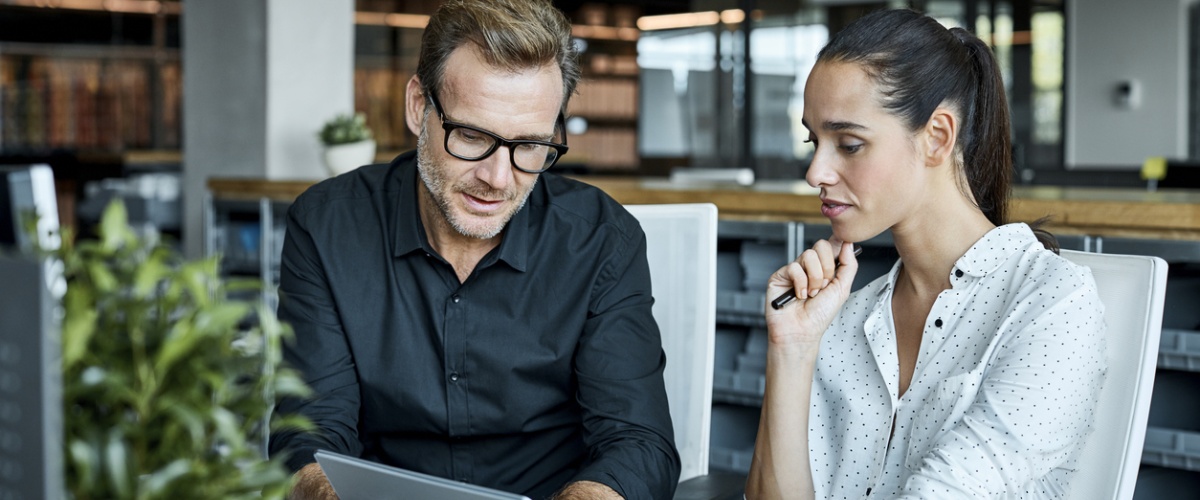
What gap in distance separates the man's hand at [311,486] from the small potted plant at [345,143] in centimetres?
277

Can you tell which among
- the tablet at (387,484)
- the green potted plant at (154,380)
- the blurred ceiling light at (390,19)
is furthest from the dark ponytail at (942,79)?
the blurred ceiling light at (390,19)

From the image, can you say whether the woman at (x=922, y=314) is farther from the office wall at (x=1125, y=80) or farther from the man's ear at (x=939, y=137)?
the office wall at (x=1125, y=80)

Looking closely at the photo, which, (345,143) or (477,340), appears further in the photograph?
(345,143)

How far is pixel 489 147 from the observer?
5.11ft

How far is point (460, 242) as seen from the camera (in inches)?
65.9

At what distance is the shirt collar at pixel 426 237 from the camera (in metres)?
1.64

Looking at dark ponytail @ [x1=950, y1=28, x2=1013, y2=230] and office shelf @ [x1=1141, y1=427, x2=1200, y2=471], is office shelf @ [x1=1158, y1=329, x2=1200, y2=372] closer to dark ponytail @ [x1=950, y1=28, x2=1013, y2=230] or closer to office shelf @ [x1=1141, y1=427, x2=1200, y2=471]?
office shelf @ [x1=1141, y1=427, x2=1200, y2=471]

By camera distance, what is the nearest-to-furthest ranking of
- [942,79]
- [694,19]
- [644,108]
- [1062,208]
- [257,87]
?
[942,79]
[1062,208]
[257,87]
[694,19]
[644,108]

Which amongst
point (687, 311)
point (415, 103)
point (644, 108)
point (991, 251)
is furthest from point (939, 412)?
point (644, 108)

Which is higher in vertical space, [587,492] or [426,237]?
[426,237]

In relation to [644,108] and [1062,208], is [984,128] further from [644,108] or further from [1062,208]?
[644,108]

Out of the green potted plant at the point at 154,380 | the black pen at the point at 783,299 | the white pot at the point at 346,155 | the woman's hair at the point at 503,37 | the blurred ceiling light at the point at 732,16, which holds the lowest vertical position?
the black pen at the point at 783,299

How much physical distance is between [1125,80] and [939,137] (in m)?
6.78

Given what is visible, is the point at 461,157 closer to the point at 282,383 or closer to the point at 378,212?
the point at 378,212
